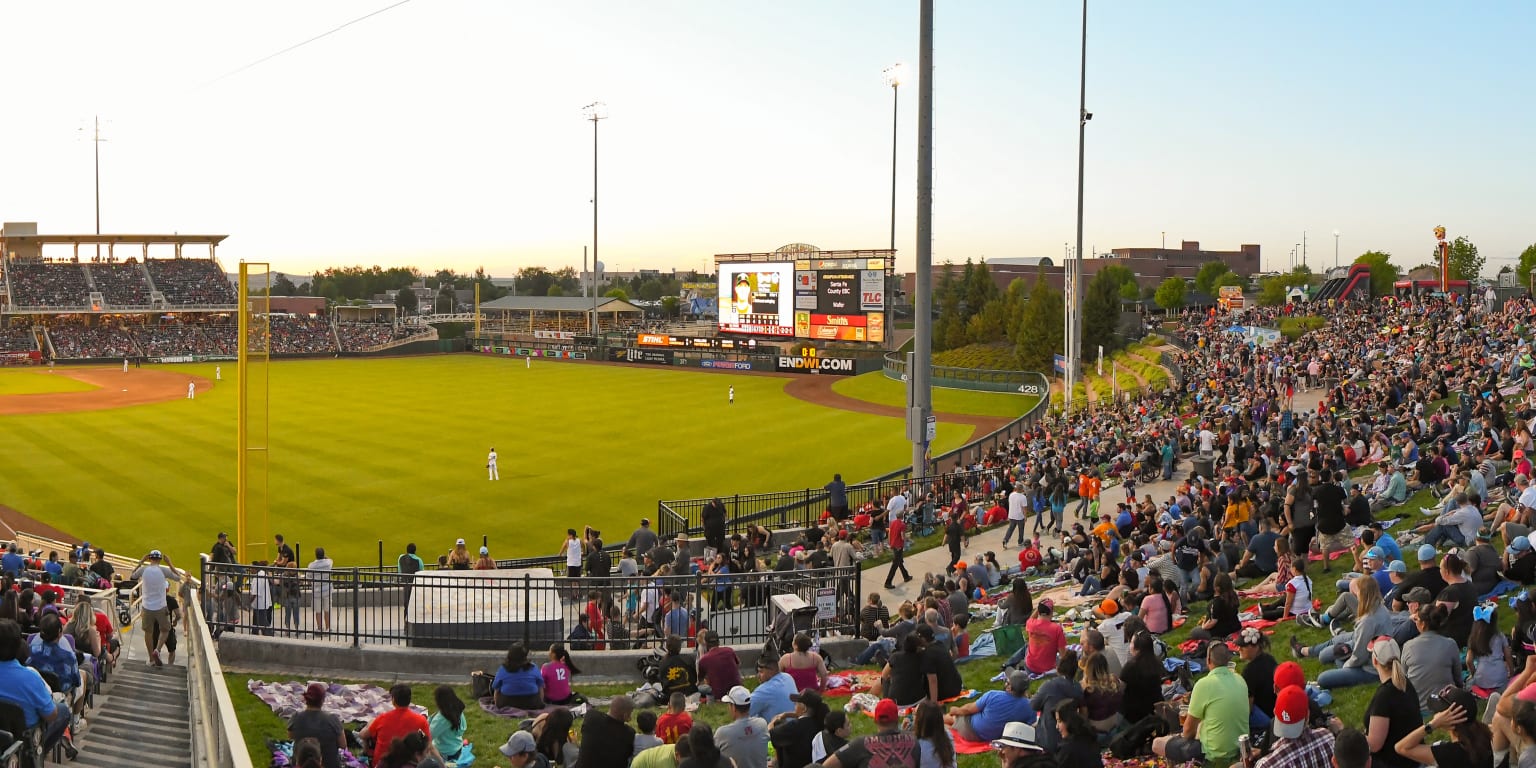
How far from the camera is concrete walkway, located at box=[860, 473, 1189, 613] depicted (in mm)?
18375

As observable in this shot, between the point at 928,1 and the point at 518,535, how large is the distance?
48.5 feet

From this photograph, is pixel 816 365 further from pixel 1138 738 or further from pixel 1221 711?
pixel 1221 711

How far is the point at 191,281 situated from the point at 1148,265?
11481cm

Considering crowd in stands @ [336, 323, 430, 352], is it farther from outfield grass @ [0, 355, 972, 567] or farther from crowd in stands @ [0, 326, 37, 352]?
outfield grass @ [0, 355, 972, 567]

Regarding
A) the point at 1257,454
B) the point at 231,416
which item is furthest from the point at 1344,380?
the point at 231,416

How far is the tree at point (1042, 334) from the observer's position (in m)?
66.9

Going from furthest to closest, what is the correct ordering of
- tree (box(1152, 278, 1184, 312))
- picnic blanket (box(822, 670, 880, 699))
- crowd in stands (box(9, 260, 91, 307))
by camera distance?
tree (box(1152, 278, 1184, 312)) → crowd in stands (box(9, 260, 91, 307)) → picnic blanket (box(822, 670, 880, 699))

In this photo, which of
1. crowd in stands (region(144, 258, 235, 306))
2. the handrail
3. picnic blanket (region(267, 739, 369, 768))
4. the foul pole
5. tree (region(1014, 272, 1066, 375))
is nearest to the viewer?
the handrail

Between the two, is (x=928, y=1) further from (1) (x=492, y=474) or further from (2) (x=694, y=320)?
(2) (x=694, y=320)

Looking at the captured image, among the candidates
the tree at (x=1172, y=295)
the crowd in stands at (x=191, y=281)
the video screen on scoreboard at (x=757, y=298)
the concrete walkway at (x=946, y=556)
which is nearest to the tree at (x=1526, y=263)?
the tree at (x=1172, y=295)

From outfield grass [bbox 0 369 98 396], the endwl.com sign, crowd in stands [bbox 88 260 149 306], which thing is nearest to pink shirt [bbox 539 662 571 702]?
the endwl.com sign

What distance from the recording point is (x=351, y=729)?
405 inches

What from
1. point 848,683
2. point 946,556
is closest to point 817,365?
point 946,556

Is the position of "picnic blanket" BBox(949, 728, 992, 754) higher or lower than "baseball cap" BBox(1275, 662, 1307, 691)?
lower
